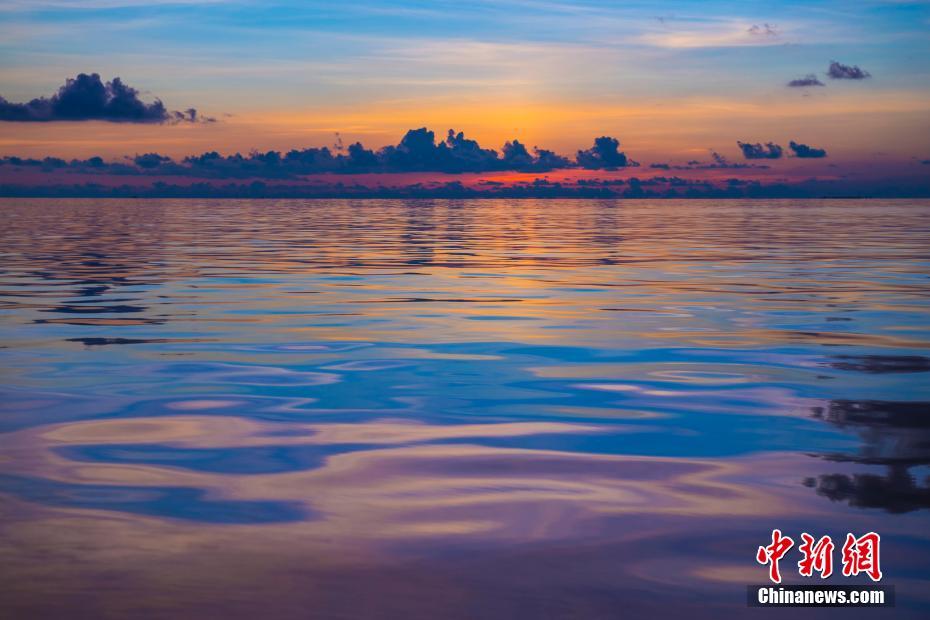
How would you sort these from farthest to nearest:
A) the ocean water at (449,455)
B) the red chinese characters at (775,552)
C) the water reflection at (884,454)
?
1. the water reflection at (884,454)
2. the red chinese characters at (775,552)
3. the ocean water at (449,455)

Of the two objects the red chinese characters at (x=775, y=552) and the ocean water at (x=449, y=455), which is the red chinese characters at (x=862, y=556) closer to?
the ocean water at (x=449, y=455)

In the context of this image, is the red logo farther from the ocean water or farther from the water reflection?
the water reflection

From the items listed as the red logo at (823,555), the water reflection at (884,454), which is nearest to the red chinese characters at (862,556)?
the red logo at (823,555)

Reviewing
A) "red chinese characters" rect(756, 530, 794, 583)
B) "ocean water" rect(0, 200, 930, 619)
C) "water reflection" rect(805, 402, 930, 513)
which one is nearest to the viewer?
"ocean water" rect(0, 200, 930, 619)

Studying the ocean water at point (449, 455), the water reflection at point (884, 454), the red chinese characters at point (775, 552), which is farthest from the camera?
the water reflection at point (884, 454)

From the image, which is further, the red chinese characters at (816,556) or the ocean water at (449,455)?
the red chinese characters at (816,556)

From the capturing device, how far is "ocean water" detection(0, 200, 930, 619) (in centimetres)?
537

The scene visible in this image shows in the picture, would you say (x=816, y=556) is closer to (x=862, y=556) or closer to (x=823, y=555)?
(x=823, y=555)

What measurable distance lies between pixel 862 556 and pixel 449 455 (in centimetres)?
351

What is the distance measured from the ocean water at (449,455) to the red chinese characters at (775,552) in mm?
82

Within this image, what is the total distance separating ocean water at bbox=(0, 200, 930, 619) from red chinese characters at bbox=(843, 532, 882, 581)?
8 centimetres

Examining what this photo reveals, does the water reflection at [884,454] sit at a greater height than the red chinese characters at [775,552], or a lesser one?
greater

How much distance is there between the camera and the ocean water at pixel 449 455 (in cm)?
537

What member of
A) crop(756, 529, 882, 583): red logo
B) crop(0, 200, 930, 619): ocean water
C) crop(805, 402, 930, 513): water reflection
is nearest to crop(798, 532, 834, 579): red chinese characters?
crop(756, 529, 882, 583): red logo
